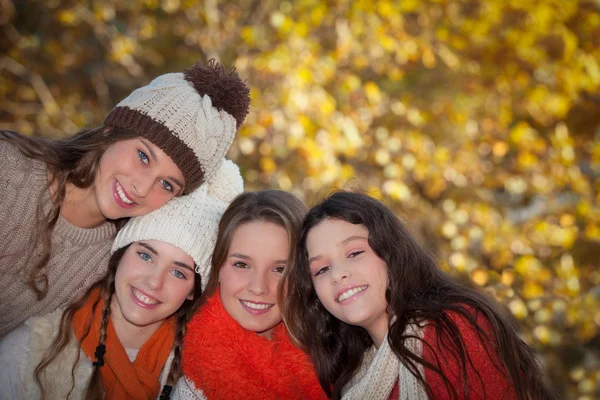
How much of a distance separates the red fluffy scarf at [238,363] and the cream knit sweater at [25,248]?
625mm

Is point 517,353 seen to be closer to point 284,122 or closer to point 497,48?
point 284,122

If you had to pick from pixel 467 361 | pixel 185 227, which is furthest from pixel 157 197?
pixel 467 361

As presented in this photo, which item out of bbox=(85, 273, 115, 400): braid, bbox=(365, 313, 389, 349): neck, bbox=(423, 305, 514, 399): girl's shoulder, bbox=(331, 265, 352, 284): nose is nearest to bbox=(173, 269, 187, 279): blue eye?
bbox=(85, 273, 115, 400): braid

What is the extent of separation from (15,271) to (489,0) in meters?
4.00

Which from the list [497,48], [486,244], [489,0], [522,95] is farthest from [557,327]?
[489,0]

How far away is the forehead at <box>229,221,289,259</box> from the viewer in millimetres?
2615

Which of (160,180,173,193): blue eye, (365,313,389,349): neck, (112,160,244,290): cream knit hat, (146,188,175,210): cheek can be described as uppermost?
(160,180,173,193): blue eye

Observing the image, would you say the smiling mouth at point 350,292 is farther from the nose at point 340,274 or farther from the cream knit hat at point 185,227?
the cream knit hat at point 185,227

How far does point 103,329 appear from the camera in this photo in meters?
2.56

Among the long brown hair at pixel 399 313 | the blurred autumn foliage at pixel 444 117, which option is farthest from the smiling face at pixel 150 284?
the blurred autumn foliage at pixel 444 117

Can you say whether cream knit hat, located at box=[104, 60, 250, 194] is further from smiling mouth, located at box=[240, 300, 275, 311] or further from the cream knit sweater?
smiling mouth, located at box=[240, 300, 275, 311]

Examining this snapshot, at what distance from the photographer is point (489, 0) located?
4.68 m

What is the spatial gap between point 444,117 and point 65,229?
11.4ft

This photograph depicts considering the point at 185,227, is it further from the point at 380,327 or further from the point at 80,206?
the point at 380,327
